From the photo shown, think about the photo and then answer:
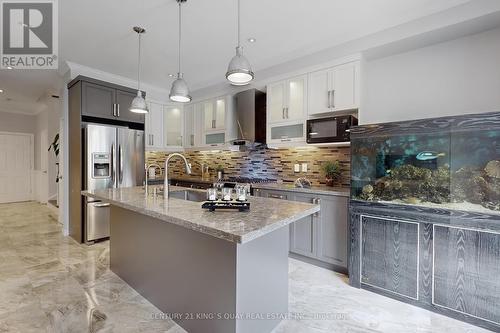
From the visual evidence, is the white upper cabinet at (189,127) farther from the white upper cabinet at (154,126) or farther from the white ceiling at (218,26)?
the white ceiling at (218,26)

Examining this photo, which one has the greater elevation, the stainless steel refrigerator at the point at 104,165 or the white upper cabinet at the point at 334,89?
the white upper cabinet at the point at 334,89

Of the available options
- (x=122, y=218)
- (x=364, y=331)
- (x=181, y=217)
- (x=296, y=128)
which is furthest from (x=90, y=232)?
(x=364, y=331)

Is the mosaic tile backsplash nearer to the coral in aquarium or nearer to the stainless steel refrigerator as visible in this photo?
the coral in aquarium

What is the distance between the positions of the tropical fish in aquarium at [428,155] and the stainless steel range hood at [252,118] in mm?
2336

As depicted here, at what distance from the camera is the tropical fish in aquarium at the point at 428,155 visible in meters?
2.16

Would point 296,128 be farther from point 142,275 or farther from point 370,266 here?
point 142,275

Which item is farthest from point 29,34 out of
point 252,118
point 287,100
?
point 287,100

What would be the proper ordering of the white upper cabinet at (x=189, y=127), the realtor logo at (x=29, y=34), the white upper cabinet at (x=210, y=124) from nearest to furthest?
the realtor logo at (x=29, y=34) < the white upper cabinet at (x=210, y=124) < the white upper cabinet at (x=189, y=127)

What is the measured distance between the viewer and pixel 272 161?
4.25 metres

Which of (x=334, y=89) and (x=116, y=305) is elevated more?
(x=334, y=89)

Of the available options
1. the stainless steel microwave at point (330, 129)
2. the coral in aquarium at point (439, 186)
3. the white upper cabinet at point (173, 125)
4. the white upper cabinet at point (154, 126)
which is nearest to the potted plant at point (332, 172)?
the stainless steel microwave at point (330, 129)

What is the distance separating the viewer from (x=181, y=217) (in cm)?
150

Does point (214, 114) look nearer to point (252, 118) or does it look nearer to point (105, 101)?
point (252, 118)

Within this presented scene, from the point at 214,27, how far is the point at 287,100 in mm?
1428
